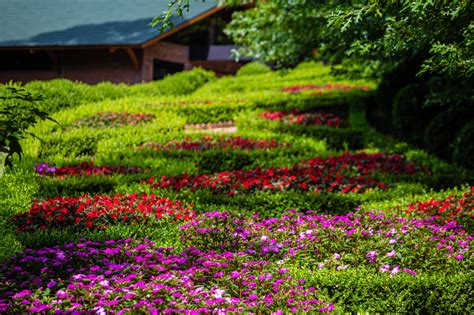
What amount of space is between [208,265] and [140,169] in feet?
17.7

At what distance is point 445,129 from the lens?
1296cm

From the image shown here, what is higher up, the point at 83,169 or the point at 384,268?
the point at 384,268

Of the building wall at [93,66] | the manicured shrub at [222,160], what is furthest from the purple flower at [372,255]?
the building wall at [93,66]

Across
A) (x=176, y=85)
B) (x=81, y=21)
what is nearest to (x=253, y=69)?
(x=176, y=85)

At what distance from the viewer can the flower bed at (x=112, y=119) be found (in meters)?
15.9

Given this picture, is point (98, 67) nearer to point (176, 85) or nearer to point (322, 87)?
point (176, 85)

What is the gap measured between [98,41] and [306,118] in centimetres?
1328

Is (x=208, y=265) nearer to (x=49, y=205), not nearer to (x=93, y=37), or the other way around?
(x=49, y=205)

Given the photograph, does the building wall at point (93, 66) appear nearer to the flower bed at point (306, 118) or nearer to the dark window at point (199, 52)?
the dark window at point (199, 52)

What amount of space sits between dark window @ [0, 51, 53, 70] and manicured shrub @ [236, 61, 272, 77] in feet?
34.5

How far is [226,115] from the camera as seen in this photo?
57.4 ft

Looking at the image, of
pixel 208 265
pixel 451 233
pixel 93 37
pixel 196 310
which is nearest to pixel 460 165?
pixel 451 233

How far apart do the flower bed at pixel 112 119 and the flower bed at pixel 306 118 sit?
3769mm

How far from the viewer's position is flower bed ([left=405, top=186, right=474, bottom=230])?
7.98m
